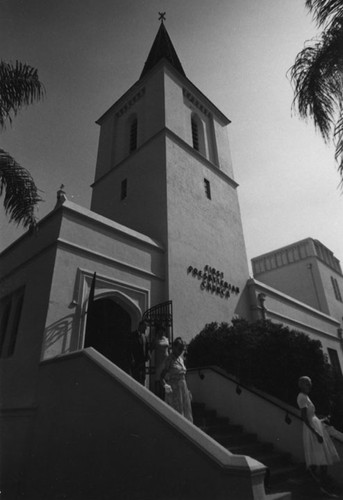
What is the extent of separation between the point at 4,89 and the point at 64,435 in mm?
8912

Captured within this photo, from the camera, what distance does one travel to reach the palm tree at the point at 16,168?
8695mm

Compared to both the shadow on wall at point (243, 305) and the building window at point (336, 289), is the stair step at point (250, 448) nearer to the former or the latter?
the shadow on wall at point (243, 305)

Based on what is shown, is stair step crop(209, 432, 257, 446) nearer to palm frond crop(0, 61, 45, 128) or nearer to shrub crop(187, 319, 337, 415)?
shrub crop(187, 319, 337, 415)

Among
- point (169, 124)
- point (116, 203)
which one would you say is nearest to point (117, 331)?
point (116, 203)

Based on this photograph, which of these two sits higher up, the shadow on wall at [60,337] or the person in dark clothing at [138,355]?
the shadow on wall at [60,337]

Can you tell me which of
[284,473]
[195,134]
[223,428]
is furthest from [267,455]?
[195,134]

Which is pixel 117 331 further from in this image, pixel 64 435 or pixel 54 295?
pixel 64 435

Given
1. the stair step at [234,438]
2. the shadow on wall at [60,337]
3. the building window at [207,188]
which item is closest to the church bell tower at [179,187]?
the building window at [207,188]

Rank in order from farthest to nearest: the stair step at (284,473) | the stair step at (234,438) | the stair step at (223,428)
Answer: the stair step at (223,428) < the stair step at (234,438) < the stair step at (284,473)

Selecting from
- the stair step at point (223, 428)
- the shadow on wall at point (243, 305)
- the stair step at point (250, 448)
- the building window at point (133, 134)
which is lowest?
the stair step at point (250, 448)

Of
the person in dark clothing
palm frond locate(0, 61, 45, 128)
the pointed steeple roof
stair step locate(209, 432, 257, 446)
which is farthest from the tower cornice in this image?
stair step locate(209, 432, 257, 446)

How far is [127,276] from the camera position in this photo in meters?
11.3

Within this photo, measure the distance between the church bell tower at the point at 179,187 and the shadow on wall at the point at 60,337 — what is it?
3.81 metres

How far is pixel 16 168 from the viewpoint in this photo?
884 centimetres
